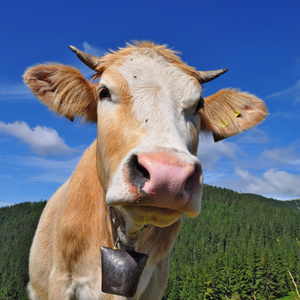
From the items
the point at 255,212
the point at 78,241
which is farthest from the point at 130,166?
the point at 255,212

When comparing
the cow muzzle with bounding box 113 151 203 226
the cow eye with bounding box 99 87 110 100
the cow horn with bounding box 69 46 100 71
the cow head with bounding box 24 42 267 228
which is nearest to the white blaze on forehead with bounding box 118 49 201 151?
the cow head with bounding box 24 42 267 228

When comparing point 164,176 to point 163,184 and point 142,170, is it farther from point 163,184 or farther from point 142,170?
point 142,170

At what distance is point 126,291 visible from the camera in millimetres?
3883

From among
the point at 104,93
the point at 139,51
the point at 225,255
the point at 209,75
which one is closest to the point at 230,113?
the point at 209,75

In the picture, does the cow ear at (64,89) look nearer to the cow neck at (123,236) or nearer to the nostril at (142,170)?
the cow neck at (123,236)

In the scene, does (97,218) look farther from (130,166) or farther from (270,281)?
(270,281)

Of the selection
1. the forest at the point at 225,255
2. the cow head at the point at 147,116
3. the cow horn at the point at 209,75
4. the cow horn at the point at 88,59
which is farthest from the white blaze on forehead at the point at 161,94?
the forest at the point at 225,255

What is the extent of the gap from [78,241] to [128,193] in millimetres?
2024

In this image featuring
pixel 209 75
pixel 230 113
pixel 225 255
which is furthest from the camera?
pixel 225 255

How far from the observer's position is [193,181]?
2.98 m

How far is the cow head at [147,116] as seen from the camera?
9.39 feet

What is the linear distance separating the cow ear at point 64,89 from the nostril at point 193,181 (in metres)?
2.36

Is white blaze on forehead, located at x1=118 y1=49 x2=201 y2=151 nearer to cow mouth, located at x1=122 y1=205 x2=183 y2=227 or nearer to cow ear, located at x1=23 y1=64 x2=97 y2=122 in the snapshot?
cow mouth, located at x1=122 y1=205 x2=183 y2=227

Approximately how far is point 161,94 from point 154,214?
4.66 ft
